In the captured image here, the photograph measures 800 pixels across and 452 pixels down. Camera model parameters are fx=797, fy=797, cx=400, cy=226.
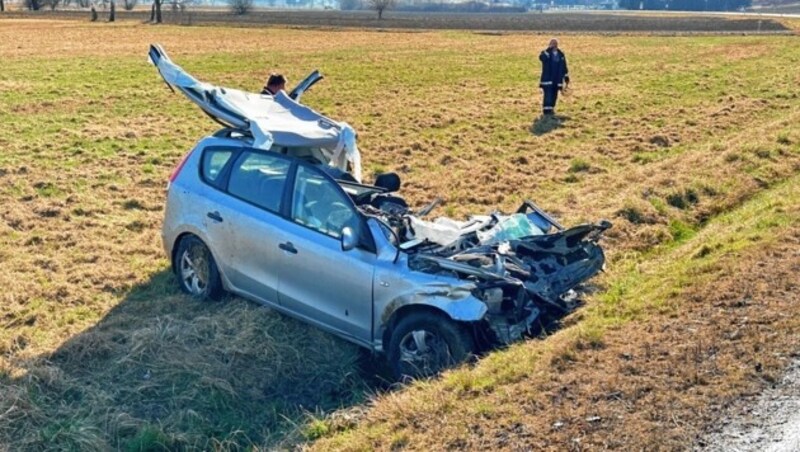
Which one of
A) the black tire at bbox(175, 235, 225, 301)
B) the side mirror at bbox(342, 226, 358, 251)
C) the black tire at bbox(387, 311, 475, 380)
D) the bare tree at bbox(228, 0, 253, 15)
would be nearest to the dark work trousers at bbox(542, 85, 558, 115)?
the black tire at bbox(175, 235, 225, 301)

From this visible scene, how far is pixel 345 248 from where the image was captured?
613 centimetres

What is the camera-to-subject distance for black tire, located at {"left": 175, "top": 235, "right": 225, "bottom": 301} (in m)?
7.50

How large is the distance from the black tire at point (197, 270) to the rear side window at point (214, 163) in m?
0.60

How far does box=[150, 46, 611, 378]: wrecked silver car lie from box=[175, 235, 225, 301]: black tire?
0.01 meters

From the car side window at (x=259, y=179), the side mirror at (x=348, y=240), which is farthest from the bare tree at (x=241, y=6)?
the side mirror at (x=348, y=240)

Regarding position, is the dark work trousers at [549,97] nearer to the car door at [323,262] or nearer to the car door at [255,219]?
the car door at [255,219]

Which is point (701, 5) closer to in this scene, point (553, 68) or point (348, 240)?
point (553, 68)

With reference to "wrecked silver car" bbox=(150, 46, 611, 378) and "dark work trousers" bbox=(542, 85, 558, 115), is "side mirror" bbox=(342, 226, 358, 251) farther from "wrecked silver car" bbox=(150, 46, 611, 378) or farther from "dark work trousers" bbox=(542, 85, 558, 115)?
"dark work trousers" bbox=(542, 85, 558, 115)

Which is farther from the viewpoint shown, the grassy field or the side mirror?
the side mirror

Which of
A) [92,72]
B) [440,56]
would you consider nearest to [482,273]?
[92,72]

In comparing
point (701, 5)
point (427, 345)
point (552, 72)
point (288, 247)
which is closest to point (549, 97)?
point (552, 72)

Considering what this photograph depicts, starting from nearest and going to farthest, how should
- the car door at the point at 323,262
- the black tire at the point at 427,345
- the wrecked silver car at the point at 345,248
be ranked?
the black tire at the point at 427,345, the wrecked silver car at the point at 345,248, the car door at the point at 323,262

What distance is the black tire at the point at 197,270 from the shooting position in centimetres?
750

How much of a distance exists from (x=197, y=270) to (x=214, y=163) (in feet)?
3.42
